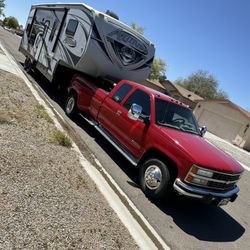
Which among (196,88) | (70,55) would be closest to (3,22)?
(196,88)

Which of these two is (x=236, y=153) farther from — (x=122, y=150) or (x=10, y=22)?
(x=10, y=22)

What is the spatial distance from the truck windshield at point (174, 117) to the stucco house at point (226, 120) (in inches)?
1001

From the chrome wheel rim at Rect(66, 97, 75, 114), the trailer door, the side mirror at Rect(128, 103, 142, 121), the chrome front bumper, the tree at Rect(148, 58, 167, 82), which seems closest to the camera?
the chrome front bumper

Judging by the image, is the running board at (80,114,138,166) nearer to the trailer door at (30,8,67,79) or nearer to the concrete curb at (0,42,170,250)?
the concrete curb at (0,42,170,250)

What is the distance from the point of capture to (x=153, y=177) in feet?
19.4

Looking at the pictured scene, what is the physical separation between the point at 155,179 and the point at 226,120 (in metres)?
30.1

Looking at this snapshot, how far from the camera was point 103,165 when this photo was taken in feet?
22.3

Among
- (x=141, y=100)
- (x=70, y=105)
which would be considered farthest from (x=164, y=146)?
(x=70, y=105)

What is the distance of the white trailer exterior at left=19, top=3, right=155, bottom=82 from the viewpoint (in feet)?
31.4

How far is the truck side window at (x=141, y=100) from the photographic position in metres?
6.82

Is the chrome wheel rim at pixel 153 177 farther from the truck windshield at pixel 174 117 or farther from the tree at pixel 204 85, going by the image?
the tree at pixel 204 85

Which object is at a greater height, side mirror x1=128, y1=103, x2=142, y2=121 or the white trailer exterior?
the white trailer exterior

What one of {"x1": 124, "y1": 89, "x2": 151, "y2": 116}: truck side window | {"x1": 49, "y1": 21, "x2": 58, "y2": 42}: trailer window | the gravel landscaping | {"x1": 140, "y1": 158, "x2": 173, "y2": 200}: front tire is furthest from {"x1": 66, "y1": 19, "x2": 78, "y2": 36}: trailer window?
{"x1": 140, "y1": 158, "x2": 173, "y2": 200}: front tire

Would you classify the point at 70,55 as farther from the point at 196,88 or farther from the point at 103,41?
the point at 196,88
